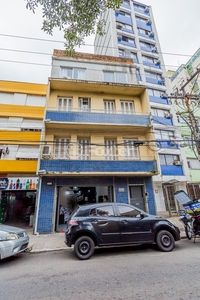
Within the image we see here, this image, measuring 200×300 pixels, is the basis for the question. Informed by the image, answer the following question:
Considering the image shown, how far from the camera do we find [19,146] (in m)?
13.4

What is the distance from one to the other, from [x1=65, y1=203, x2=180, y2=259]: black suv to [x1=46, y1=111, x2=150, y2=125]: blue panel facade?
628cm

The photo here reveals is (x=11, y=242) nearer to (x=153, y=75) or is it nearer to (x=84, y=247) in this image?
(x=84, y=247)

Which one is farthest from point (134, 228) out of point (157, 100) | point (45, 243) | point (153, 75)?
point (153, 75)

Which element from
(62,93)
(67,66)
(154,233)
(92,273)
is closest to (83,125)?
(62,93)

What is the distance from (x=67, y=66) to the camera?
12.4 m

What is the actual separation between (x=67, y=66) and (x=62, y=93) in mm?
2466

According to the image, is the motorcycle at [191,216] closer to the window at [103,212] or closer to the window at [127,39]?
the window at [103,212]

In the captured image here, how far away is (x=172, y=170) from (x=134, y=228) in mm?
13805

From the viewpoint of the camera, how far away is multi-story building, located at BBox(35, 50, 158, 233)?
9.27 metres

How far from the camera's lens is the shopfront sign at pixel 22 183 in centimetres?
1167

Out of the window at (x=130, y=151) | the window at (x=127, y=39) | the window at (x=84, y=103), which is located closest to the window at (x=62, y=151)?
the window at (x=84, y=103)

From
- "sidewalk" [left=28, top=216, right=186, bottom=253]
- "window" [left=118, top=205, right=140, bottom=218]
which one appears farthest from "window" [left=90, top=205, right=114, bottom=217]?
"sidewalk" [left=28, top=216, right=186, bottom=253]

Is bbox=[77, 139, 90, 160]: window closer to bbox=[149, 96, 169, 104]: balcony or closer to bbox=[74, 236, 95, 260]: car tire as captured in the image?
bbox=[74, 236, 95, 260]: car tire

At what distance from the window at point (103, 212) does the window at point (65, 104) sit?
25.9 ft
